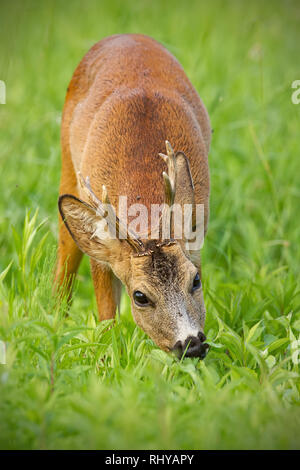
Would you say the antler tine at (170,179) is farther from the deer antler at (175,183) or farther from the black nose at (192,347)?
the black nose at (192,347)

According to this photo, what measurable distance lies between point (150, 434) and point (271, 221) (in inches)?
124

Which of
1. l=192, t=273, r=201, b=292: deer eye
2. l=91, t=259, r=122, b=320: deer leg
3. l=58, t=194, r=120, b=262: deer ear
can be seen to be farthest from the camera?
l=91, t=259, r=122, b=320: deer leg

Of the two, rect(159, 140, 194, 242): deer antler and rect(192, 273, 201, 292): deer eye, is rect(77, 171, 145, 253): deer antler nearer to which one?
rect(159, 140, 194, 242): deer antler

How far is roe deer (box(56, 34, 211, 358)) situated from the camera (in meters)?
3.12

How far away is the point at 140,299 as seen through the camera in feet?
10.5

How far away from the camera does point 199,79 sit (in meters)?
6.38

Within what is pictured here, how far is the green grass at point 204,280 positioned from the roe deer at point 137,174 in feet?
0.57

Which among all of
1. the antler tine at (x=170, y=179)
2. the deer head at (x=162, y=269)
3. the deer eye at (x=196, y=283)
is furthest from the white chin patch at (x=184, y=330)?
the antler tine at (x=170, y=179)

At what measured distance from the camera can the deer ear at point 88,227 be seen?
3344 millimetres

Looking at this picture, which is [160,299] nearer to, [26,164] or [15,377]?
[15,377]

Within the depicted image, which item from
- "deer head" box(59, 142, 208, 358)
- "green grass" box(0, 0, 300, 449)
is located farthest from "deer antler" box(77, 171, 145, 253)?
"green grass" box(0, 0, 300, 449)

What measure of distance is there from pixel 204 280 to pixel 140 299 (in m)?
1.05

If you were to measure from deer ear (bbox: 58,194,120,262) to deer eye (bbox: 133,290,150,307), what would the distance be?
288 millimetres

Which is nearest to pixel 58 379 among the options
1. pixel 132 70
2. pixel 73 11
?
pixel 132 70
